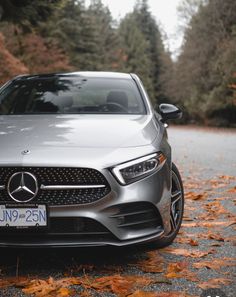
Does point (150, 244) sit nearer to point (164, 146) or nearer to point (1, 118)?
point (164, 146)

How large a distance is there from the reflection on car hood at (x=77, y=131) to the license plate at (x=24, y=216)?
463 millimetres

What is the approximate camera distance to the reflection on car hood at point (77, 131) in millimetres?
3396

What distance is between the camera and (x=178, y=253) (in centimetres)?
384

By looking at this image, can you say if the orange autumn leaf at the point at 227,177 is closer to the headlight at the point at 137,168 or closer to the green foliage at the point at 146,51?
the headlight at the point at 137,168

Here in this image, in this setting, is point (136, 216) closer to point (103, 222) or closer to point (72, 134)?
point (103, 222)

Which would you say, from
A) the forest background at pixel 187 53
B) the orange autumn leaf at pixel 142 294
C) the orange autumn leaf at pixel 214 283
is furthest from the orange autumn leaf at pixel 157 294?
the forest background at pixel 187 53

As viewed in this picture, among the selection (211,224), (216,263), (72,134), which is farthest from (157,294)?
(211,224)

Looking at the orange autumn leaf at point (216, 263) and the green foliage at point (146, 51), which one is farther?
the green foliage at point (146, 51)

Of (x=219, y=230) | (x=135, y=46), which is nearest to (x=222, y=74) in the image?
(x=135, y=46)

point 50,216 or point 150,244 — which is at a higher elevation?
point 50,216

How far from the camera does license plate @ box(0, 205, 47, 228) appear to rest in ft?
9.98

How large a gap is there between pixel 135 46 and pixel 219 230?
6018cm

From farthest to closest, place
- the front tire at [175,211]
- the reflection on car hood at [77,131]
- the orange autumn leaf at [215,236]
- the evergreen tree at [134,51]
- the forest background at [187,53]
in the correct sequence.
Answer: the evergreen tree at [134,51], the forest background at [187,53], the orange autumn leaf at [215,236], the front tire at [175,211], the reflection on car hood at [77,131]

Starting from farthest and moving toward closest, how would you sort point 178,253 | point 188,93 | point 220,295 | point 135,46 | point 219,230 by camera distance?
point 135,46, point 188,93, point 219,230, point 178,253, point 220,295
